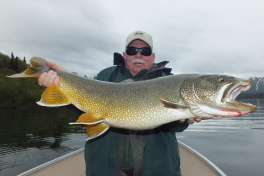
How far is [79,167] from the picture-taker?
6.30m

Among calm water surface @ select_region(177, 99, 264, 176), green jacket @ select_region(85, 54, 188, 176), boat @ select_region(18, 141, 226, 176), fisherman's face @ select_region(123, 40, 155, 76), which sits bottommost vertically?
calm water surface @ select_region(177, 99, 264, 176)

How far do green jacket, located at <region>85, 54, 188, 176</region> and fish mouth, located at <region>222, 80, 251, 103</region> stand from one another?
84 centimetres

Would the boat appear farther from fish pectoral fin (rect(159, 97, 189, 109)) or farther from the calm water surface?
the calm water surface

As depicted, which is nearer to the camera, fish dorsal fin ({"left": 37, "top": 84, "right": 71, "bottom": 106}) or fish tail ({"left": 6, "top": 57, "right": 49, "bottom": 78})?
fish dorsal fin ({"left": 37, "top": 84, "right": 71, "bottom": 106})

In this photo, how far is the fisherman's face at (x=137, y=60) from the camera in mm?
4348

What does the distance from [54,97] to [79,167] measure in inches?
151

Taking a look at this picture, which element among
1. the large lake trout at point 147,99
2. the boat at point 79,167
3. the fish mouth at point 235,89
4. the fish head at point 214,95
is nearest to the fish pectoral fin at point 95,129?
the large lake trout at point 147,99

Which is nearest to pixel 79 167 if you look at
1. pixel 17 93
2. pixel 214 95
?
pixel 214 95

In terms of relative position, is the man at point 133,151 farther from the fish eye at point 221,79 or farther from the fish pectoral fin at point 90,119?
the fish eye at point 221,79

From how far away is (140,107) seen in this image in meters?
2.84

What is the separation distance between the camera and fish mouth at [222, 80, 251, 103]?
2.58 metres

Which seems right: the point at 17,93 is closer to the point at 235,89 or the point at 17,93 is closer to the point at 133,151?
the point at 133,151

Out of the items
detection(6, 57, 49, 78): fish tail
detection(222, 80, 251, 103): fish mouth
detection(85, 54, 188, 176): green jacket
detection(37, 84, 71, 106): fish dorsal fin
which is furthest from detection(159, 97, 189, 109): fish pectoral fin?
detection(6, 57, 49, 78): fish tail

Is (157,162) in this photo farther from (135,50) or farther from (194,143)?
(194,143)
